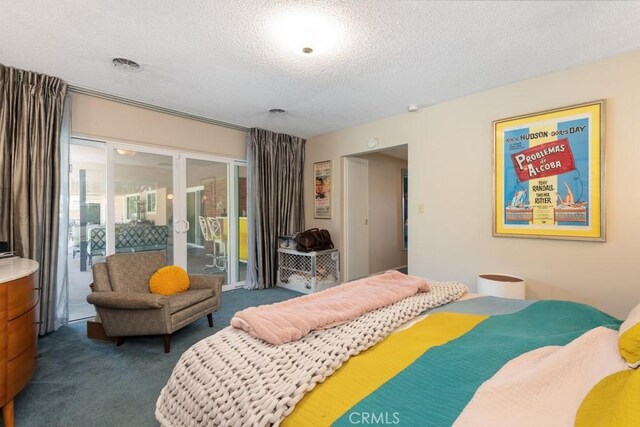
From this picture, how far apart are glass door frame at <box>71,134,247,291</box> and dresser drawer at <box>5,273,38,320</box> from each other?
5.17ft

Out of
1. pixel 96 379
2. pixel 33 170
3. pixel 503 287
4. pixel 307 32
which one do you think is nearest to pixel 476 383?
pixel 503 287

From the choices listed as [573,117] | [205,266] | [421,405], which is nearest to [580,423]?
[421,405]

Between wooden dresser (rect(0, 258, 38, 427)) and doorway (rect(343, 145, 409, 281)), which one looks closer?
wooden dresser (rect(0, 258, 38, 427))

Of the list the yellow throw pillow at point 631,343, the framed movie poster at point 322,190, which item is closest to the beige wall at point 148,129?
the framed movie poster at point 322,190

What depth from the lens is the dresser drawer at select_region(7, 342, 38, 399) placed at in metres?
1.53

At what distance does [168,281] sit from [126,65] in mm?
1979

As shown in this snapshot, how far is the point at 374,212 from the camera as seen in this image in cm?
521

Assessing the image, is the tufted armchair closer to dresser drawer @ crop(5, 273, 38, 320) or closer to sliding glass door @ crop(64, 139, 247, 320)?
dresser drawer @ crop(5, 273, 38, 320)

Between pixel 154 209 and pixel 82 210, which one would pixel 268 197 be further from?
pixel 82 210

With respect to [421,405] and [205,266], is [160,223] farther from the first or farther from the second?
[421,405]

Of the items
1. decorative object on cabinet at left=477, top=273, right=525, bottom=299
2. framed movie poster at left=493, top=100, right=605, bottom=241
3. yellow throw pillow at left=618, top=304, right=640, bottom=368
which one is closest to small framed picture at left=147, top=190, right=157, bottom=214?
decorative object on cabinet at left=477, top=273, right=525, bottom=299

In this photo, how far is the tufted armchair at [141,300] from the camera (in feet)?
7.51

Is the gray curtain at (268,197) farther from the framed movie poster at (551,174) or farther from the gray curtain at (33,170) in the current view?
the framed movie poster at (551,174)

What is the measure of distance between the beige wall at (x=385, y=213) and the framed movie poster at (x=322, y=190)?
27.4 inches
